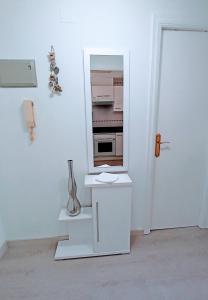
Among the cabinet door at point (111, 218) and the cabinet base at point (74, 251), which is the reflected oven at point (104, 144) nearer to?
the cabinet door at point (111, 218)

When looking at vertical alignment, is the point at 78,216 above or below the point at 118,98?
below

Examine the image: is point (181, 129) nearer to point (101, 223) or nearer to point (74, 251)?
point (101, 223)

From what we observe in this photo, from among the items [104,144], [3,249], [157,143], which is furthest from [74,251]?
[157,143]

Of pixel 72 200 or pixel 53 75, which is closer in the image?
pixel 53 75

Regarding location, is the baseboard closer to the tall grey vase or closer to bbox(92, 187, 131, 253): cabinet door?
the tall grey vase

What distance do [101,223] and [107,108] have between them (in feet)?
3.36

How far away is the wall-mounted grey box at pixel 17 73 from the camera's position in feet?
4.66

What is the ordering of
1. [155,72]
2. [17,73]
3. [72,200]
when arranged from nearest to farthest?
[17,73]
[155,72]
[72,200]

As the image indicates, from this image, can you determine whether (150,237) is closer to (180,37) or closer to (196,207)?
(196,207)

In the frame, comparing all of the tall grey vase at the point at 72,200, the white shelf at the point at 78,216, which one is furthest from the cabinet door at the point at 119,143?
the white shelf at the point at 78,216

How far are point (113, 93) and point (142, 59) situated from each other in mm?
375

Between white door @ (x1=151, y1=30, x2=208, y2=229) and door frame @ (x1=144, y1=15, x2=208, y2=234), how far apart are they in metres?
0.05

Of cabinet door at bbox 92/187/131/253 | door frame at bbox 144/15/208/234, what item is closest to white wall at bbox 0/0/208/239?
door frame at bbox 144/15/208/234

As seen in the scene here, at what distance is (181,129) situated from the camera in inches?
68.3
